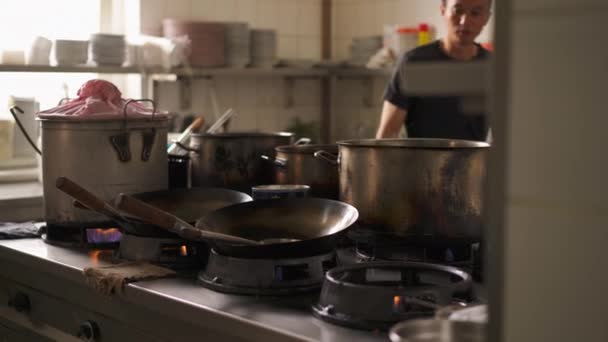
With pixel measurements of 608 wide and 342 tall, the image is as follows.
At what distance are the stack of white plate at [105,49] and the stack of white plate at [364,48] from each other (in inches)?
59.6

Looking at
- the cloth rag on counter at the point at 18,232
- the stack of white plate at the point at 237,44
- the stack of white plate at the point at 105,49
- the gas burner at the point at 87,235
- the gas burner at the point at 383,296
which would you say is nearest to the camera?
the gas burner at the point at 383,296

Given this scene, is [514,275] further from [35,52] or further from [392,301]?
[35,52]

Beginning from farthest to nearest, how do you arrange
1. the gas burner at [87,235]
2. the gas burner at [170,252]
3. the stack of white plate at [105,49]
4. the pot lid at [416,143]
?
1. the stack of white plate at [105,49]
2. the gas burner at [87,235]
3. the gas burner at [170,252]
4. the pot lid at [416,143]

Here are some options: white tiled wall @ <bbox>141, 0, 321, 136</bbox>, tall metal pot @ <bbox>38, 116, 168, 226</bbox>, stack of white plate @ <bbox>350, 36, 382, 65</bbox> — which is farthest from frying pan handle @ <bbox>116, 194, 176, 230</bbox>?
stack of white plate @ <bbox>350, 36, 382, 65</bbox>

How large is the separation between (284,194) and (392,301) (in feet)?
1.98

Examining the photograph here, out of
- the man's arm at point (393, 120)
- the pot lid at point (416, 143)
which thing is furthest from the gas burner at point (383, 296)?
the man's arm at point (393, 120)

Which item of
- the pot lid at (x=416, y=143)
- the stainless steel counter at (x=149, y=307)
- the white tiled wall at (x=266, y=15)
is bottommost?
the stainless steel counter at (x=149, y=307)

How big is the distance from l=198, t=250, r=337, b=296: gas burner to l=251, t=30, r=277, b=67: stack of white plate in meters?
3.05

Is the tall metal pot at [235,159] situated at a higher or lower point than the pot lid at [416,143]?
lower

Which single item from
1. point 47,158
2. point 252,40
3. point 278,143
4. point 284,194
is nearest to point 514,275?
point 284,194

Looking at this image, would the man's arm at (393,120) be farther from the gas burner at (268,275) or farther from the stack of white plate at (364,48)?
the gas burner at (268,275)

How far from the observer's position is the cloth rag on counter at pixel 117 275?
178cm

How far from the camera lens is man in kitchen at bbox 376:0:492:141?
3332 mm

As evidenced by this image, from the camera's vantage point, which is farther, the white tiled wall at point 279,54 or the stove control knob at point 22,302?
the white tiled wall at point 279,54
